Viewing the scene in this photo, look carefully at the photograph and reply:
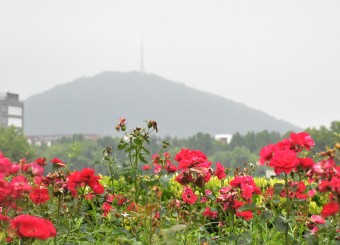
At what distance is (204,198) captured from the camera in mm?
4953

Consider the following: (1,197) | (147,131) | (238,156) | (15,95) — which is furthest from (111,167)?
(15,95)

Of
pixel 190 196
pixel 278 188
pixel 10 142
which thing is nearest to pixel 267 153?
pixel 278 188

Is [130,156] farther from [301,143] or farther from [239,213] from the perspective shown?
[301,143]

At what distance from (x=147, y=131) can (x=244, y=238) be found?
143 cm

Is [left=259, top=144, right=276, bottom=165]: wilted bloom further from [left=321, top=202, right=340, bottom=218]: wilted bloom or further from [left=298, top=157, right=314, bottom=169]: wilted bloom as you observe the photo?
[left=321, top=202, right=340, bottom=218]: wilted bloom

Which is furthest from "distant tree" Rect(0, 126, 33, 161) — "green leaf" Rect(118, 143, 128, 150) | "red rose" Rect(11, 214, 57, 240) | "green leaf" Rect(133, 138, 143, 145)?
"red rose" Rect(11, 214, 57, 240)

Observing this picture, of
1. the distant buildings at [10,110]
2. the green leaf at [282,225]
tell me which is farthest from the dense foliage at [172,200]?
the distant buildings at [10,110]

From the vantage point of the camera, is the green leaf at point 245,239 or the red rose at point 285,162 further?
the green leaf at point 245,239

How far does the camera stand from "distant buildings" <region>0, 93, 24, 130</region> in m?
118

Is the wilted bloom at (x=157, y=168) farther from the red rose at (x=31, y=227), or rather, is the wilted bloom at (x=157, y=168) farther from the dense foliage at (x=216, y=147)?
the dense foliage at (x=216, y=147)

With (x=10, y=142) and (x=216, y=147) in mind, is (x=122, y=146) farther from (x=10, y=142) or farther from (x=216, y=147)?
(x=216, y=147)

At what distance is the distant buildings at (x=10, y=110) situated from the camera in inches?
4658

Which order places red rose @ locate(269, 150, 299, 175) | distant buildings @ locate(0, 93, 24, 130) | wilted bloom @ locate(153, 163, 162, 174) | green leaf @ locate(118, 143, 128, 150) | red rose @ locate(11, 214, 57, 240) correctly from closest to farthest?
red rose @ locate(11, 214, 57, 240)
red rose @ locate(269, 150, 299, 175)
green leaf @ locate(118, 143, 128, 150)
wilted bloom @ locate(153, 163, 162, 174)
distant buildings @ locate(0, 93, 24, 130)

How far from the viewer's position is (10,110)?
121 metres
